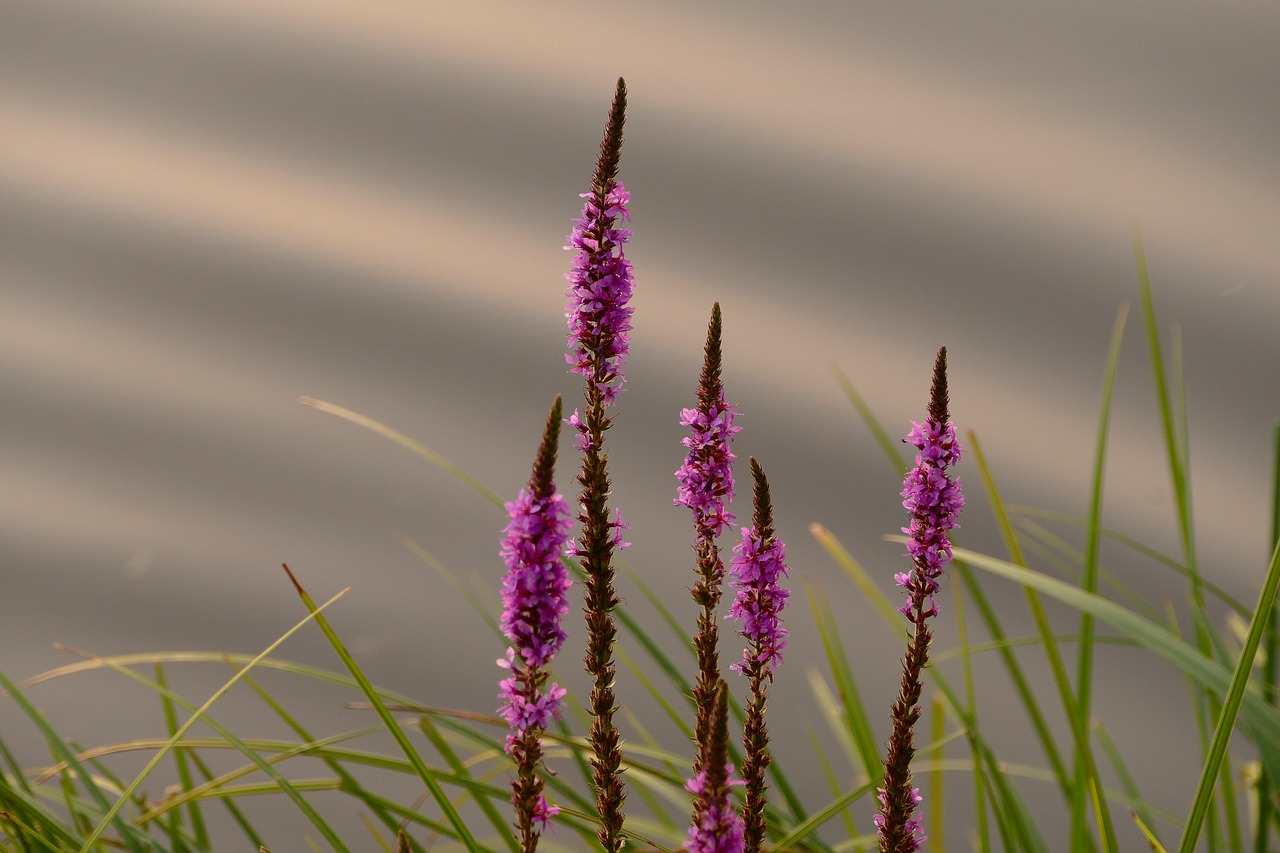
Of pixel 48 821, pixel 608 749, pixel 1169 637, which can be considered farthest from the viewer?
pixel 48 821

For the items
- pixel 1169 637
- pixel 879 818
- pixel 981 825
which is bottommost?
pixel 981 825

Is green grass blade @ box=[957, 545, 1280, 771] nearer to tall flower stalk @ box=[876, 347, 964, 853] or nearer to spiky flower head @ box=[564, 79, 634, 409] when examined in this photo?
tall flower stalk @ box=[876, 347, 964, 853]

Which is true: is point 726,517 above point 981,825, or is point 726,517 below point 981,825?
above

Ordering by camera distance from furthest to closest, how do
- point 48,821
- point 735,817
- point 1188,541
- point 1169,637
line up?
point 1188,541 → point 48,821 → point 1169,637 → point 735,817

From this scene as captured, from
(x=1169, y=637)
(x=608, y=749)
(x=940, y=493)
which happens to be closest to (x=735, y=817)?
(x=608, y=749)

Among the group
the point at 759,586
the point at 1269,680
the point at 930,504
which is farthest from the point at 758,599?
the point at 1269,680

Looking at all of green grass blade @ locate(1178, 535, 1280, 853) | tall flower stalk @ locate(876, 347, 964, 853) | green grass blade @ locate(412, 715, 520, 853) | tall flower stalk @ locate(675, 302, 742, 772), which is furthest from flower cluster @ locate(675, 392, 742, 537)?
green grass blade @ locate(412, 715, 520, 853)

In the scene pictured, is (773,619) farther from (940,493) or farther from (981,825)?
(981,825)
